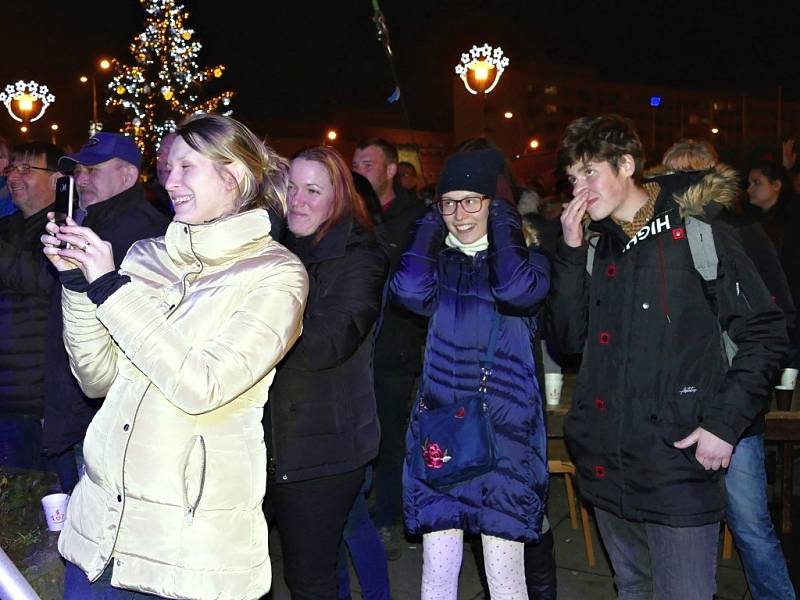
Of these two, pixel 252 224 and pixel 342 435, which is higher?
pixel 252 224

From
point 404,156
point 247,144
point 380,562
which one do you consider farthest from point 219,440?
point 404,156

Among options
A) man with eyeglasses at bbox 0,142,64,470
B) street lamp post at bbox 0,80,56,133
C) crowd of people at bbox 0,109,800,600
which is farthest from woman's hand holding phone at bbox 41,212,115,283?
street lamp post at bbox 0,80,56,133

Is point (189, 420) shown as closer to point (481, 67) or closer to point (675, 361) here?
point (675, 361)

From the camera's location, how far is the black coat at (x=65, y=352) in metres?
3.71

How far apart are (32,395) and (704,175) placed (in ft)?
12.2

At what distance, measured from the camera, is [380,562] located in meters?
3.76

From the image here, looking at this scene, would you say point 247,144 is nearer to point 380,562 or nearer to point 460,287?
point 460,287

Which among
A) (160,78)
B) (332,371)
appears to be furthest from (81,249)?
(160,78)

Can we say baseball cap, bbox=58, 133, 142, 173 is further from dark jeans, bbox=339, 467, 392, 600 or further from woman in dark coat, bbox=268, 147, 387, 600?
dark jeans, bbox=339, 467, 392, 600

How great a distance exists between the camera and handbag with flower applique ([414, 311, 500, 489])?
321 cm

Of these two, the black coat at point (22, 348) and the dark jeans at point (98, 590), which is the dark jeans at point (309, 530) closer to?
the dark jeans at point (98, 590)

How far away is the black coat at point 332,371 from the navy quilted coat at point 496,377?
216 millimetres

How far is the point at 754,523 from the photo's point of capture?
3785mm

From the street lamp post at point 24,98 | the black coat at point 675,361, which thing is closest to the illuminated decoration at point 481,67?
the street lamp post at point 24,98
